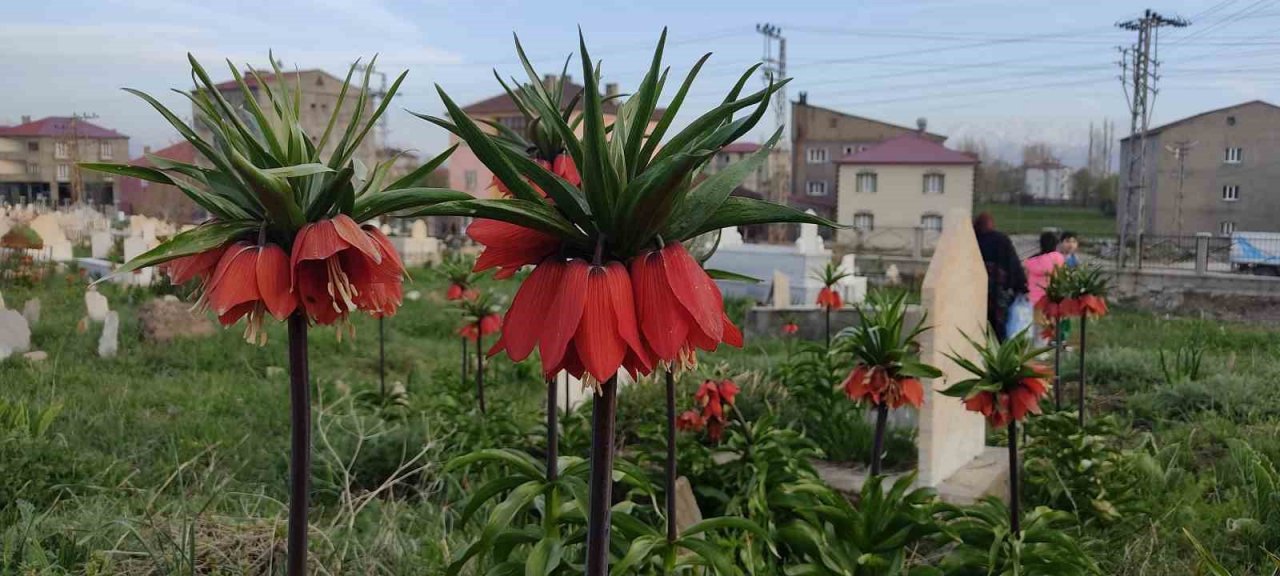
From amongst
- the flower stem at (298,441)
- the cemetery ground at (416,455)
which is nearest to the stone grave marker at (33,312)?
the cemetery ground at (416,455)

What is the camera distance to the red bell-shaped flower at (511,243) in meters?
1.19

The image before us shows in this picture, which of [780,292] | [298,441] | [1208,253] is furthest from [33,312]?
[1208,253]

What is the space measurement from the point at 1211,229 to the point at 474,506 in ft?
42.3

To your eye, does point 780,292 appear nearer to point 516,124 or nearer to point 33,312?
point 33,312

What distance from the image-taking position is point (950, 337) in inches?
176

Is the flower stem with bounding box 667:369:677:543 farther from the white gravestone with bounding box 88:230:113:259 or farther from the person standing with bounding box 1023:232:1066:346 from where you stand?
the white gravestone with bounding box 88:230:113:259

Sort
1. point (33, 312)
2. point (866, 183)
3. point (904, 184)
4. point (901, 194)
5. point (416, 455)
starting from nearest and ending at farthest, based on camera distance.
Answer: point (416, 455) < point (33, 312) < point (904, 184) < point (901, 194) < point (866, 183)

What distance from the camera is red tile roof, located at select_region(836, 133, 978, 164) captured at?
38938 mm

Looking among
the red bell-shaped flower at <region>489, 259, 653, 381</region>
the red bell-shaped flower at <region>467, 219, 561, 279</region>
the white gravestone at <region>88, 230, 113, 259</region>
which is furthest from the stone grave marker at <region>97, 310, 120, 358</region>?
the white gravestone at <region>88, 230, 113, 259</region>

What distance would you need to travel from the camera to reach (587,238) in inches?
44.8

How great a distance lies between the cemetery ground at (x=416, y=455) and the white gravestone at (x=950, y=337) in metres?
0.36

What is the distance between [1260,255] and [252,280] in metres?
13.3

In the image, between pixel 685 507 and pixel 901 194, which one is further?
pixel 901 194

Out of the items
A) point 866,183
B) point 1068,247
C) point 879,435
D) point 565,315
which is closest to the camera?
point 565,315
